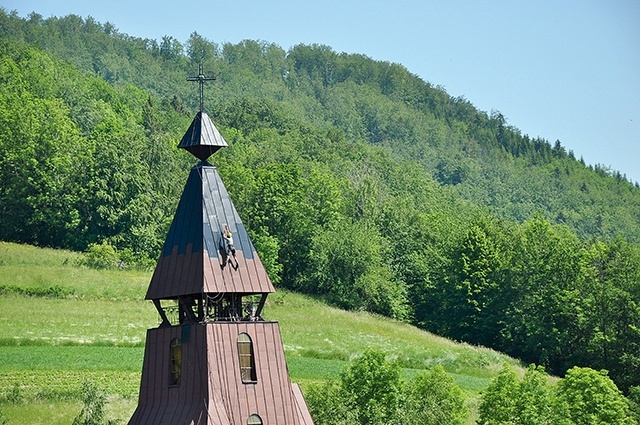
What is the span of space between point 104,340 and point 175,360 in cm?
3456

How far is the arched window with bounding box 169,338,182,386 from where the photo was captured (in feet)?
125

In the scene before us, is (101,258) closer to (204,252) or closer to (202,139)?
(202,139)

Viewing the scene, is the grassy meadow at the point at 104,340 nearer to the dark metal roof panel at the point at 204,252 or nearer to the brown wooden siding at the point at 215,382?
the brown wooden siding at the point at 215,382

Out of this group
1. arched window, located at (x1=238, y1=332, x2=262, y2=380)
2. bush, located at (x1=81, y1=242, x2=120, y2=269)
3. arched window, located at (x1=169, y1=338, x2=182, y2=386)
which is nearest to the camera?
arched window, located at (x1=238, y1=332, x2=262, y2=380)

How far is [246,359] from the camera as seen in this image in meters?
37.9

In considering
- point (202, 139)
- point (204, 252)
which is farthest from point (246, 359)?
point (202, 139)

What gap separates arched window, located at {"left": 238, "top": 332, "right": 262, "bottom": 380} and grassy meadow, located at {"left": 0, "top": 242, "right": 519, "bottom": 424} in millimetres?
18268

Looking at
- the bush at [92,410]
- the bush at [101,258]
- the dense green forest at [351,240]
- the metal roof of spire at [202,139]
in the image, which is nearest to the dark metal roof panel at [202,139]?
the metal roof of spire at [202,139]

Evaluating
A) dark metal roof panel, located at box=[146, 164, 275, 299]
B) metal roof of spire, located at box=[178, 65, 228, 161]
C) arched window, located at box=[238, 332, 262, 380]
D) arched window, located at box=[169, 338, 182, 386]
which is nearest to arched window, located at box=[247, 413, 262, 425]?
arched window, located at box=[238, 332, 262, 380]

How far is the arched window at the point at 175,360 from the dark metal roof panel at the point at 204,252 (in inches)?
58.5

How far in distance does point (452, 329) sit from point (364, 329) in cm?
2093

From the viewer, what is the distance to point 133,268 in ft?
320

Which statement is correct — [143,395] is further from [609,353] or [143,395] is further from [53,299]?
[609,353]

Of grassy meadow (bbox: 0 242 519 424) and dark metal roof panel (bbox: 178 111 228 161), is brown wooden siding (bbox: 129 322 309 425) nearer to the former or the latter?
dark metal roof panel (bbox: 178 111 228 161)
